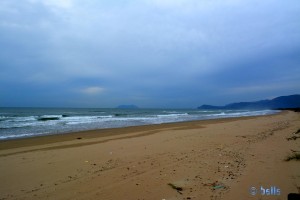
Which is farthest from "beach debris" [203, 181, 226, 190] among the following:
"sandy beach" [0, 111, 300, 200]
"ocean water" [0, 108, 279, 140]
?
"ocean water" [0, 108, 279, 140]

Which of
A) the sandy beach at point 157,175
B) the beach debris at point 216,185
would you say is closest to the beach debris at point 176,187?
the sandy beach at point 157,175

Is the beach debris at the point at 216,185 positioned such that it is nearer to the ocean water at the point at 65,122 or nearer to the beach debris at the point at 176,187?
the beach debris at the point at 176,187

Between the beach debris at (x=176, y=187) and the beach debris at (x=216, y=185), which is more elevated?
the beach debris at (x=216, y=185)

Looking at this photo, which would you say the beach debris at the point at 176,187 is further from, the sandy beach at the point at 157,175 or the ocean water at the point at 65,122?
the ocean water at the point at 65,122

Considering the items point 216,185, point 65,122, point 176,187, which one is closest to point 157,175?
point 176,187

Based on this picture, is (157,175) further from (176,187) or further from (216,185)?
(216,185)

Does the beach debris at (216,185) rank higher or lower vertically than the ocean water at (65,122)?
higher

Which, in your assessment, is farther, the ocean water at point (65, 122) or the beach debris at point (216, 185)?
the ocean water at point (65, 122)

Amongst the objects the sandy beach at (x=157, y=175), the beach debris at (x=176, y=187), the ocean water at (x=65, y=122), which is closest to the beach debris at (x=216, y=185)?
the sandy beach at (x=157, y=175)

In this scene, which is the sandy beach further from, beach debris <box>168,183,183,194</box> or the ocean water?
the ocean water

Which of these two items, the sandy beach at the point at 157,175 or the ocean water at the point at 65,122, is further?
the ocean water at the point at 65,122

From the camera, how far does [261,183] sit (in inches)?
160

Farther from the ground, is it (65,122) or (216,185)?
(216,185)

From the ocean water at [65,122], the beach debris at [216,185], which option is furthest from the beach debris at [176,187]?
the ocean water at [65,122]
